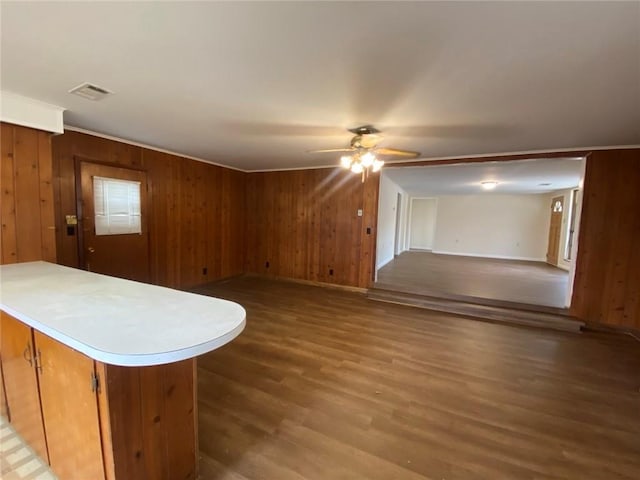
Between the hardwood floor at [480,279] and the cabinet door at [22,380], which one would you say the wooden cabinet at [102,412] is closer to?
the cabinet door at [22,380]

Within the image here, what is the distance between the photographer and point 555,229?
26.0 feet

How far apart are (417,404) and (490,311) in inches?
102

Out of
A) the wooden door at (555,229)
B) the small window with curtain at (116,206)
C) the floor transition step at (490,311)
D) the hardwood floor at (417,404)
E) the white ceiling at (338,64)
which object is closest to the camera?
the white ceiling at (338,64)

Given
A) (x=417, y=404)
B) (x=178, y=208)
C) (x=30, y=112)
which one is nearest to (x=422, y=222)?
(x=178, y=208)

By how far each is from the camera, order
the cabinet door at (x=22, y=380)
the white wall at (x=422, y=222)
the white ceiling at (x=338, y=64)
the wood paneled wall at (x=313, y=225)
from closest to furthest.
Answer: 1. the white ceiling at (x=338, y=64)
2. the cabinet door at (x=22, y=380)
3. the wood paneled wall at (x=313, y=225)
4. the white wall at (x=422, y=222)

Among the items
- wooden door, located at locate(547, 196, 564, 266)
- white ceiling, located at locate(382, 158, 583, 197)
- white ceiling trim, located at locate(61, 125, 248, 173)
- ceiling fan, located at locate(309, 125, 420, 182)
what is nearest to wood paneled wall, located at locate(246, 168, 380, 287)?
white ceiling, located at locate(382, 158, 583, 197)

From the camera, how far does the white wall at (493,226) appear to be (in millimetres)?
8656

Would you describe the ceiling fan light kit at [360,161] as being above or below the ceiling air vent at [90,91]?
below

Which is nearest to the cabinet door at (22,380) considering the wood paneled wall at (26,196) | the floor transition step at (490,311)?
the wood paneled wall at (26,196)

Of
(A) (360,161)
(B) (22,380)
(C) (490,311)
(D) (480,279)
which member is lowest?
(C) (490,311)

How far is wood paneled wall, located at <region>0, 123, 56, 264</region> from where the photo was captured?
2.35m

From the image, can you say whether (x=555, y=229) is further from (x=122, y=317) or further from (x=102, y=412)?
(x=102, y=412)

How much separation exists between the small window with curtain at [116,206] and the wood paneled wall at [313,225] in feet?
8.11

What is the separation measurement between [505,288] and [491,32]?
480cm
